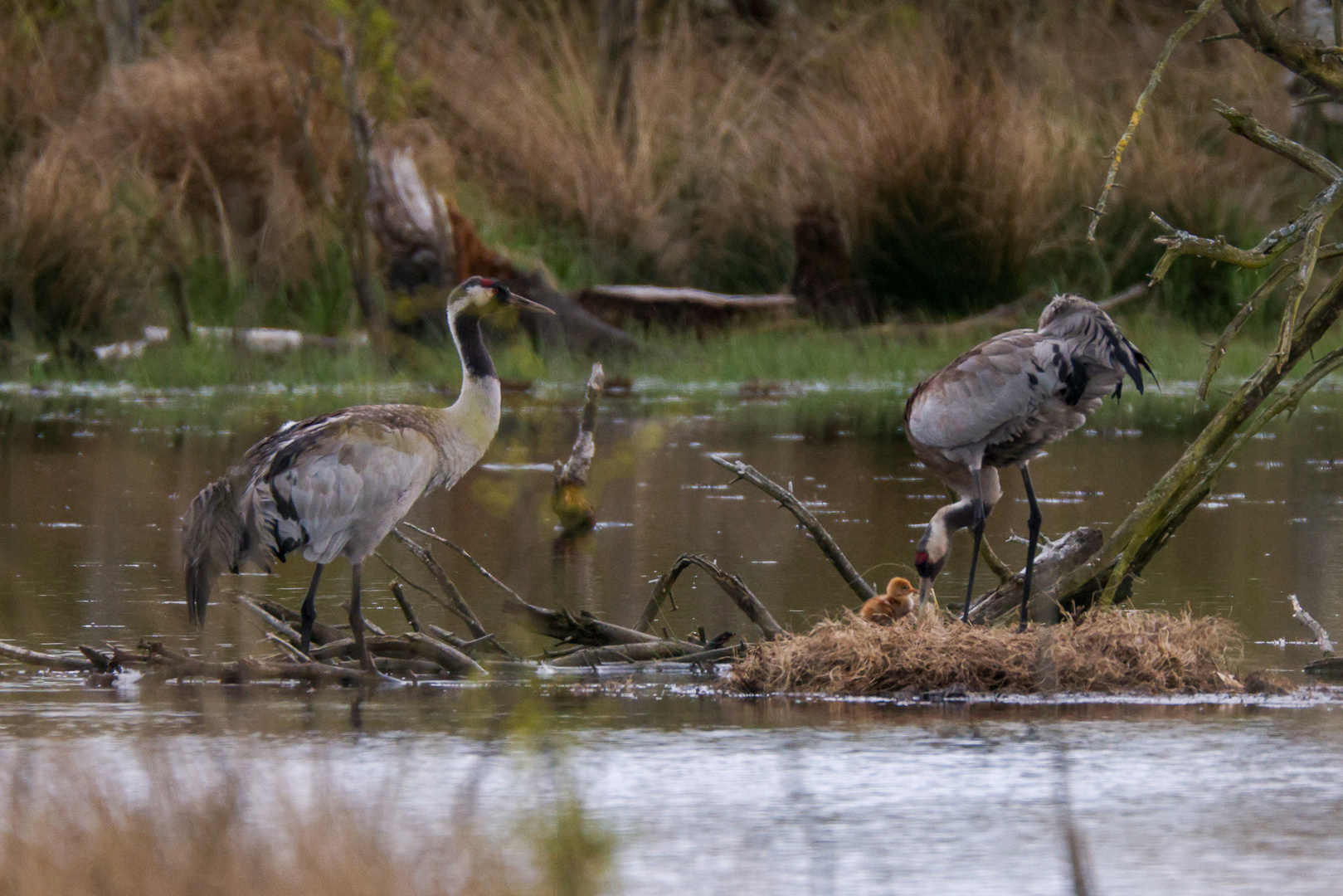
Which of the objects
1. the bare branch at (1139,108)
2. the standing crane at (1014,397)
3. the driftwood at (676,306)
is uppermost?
the driftwood at (676,306)

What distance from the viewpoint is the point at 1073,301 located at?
812 cm

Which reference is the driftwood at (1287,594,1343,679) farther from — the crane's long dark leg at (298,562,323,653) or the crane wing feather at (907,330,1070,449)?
the crane's long dark leg at (298,562,323,653)

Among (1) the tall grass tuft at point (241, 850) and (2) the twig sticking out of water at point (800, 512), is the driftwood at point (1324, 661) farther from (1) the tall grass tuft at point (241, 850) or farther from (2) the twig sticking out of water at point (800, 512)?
(1) the tall grass tuft at point (241, 850)

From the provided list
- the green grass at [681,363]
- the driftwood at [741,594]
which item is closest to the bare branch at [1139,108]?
the driftwood at [741,594]

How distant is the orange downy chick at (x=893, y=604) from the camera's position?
24.6 ft

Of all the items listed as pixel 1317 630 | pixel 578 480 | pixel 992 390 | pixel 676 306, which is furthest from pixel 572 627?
pixel 676 306

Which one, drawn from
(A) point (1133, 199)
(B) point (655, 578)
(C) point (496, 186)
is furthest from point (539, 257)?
(B) point (655, 578)

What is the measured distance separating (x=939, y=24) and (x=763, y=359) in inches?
275

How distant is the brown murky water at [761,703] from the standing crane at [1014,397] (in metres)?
0.68

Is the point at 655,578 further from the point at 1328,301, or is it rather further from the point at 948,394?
the point at 1328,301

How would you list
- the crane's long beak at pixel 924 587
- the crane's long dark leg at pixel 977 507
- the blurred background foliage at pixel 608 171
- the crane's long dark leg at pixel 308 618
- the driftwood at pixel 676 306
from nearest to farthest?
1. the crane's long dark leg at pixel 308 618
2. the crane's long beak at pixel 924 587
3. the crane's long dark leg at pixel 977 507
4. the blurred background foliage at pixel 608 171
5. the driftwood at pixel 676 306

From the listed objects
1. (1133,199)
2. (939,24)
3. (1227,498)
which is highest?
(939,24)

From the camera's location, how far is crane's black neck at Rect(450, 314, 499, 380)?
27.6 feet

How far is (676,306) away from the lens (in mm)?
19672
